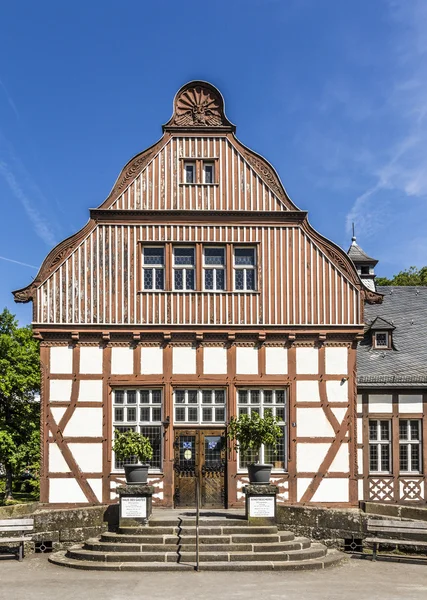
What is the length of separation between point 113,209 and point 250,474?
26.9 feet

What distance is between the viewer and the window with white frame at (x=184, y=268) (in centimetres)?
2114

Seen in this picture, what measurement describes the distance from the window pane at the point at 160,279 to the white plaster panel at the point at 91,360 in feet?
7.71

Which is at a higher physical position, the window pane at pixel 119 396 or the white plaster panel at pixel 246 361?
the white plaster panel at pixel 246 361

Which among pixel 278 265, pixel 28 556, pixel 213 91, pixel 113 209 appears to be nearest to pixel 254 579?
pixel 28 556

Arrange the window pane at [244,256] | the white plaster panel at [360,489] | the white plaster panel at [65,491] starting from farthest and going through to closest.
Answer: the white plaster panel at [360,489]
the window pane at [244,256]
the white plaster panel at [65,491]

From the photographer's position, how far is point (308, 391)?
20781 mm

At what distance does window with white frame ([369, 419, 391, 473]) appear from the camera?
22.3 metres

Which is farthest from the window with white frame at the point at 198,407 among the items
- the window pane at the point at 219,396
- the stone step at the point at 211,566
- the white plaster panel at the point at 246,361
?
the stone step at the point at 211,566

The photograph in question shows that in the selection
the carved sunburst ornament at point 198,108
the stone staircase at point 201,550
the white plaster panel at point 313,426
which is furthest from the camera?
the carved sunburst ornament at point 198,108

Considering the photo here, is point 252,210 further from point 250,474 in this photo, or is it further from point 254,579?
point 254,579

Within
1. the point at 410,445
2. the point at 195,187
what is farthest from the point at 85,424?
the point at 410,445

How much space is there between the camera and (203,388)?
816 inches

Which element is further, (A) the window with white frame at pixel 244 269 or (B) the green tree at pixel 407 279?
(B) the green tree at pixel 407 279

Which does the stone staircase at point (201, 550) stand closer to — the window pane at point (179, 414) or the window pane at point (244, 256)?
the window pane at point (179, 414)
